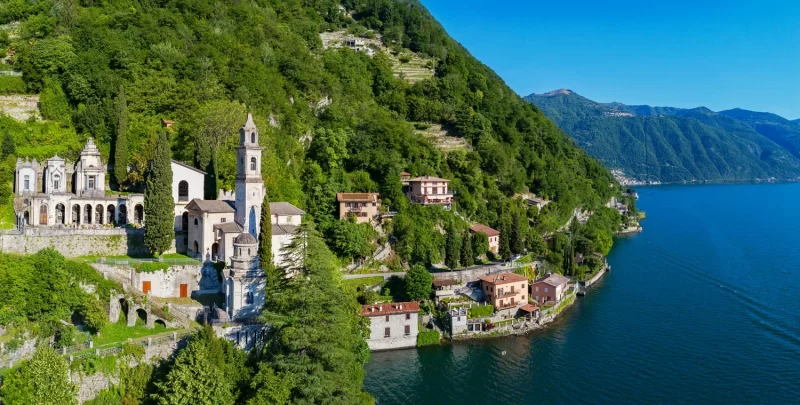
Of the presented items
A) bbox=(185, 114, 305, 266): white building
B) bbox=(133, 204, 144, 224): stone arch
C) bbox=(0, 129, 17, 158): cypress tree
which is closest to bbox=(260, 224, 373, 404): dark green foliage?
bbox=(185, 114, 305, 266): white building

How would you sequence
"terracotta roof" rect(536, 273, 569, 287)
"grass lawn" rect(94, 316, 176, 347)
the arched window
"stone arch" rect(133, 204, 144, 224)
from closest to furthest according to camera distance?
"grass lawn" rect(94, 316, 176, 347)
"stone arch" rect(133, 204, 144, 224)
the arched window
"terracotta roof" rect(536, 273, 569, 287)

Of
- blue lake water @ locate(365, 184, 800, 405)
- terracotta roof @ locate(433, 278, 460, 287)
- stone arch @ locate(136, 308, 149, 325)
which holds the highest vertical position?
stone arch @ locate(136, 308, 149, 325)

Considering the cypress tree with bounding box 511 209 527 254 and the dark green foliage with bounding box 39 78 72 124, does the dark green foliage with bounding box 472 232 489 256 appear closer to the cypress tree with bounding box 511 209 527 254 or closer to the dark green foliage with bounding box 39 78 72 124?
the cypress tree with bounding box 511 209 527 254

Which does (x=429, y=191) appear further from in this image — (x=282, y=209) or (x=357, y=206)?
(x=282, y=209)

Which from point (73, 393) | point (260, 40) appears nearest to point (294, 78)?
point (260, 40)

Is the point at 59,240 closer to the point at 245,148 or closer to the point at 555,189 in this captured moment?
the point at 245,148

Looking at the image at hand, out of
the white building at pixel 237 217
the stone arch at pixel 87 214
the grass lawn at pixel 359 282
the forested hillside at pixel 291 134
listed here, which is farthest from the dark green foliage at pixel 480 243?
the stone arch at pixel 87 214

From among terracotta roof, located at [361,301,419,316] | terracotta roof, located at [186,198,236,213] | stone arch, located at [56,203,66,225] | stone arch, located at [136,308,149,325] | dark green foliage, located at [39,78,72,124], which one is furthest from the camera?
dark green foliage, located at [39,78,72,124]
